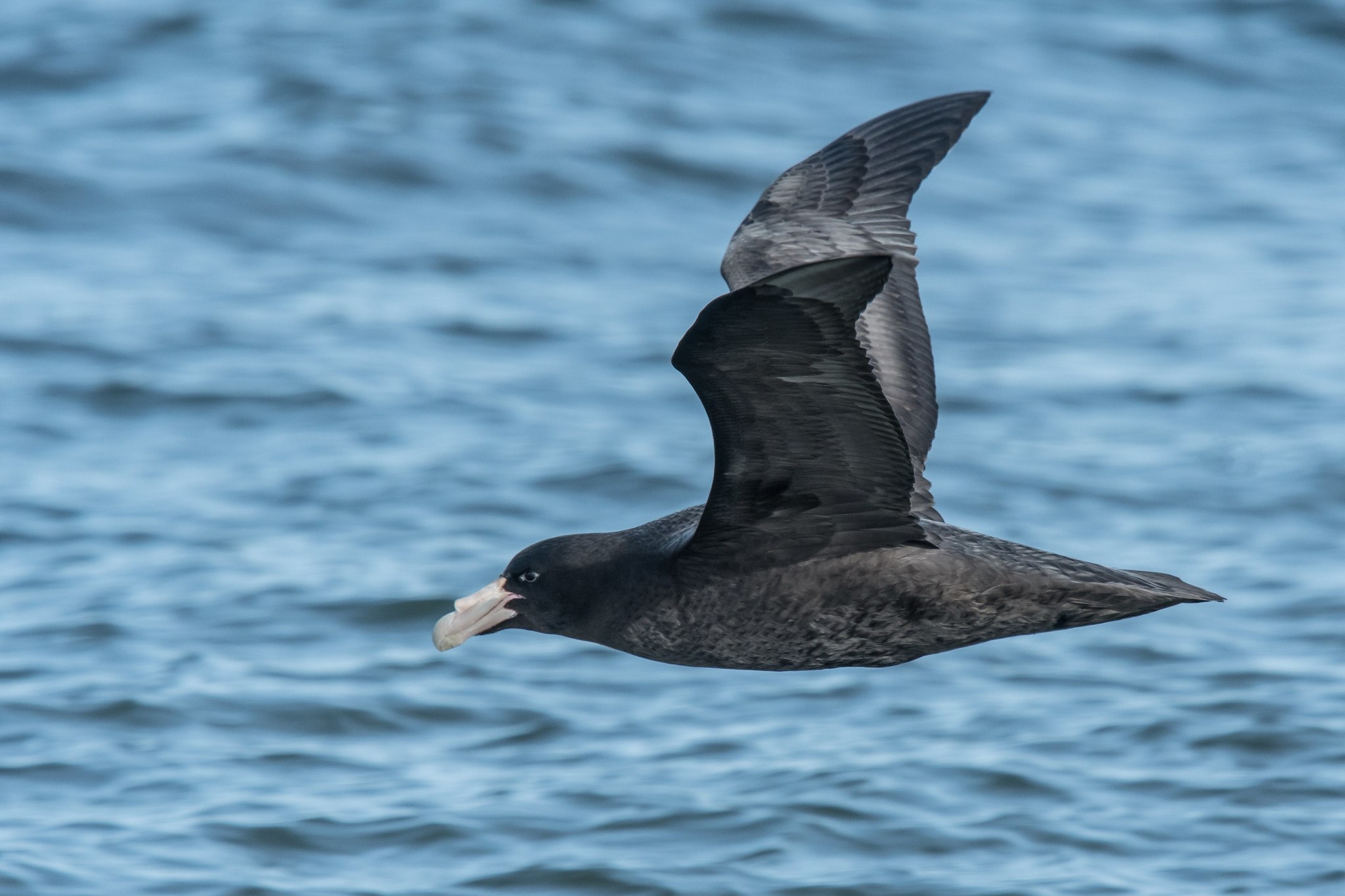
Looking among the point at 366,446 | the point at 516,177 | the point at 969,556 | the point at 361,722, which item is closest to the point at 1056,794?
the point at 969,556

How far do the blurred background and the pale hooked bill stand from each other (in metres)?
1.23

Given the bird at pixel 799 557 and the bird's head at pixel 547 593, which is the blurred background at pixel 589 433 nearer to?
the bird's head at pixel 547 593

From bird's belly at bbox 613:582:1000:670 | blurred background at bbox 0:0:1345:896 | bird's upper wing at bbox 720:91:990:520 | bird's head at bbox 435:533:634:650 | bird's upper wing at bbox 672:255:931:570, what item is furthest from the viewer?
→ blurred background at bbox 0:0:1345:896

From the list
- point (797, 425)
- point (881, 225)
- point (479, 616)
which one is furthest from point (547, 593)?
point (881, 225)

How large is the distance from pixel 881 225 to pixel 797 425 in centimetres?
211

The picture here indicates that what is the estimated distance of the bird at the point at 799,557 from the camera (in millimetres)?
5672

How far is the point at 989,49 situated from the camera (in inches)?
717

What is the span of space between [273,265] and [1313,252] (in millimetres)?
8033

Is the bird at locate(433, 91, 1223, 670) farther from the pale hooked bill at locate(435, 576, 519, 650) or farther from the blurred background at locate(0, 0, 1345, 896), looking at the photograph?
the blurred background at locate(0, 0, 1345, 896)

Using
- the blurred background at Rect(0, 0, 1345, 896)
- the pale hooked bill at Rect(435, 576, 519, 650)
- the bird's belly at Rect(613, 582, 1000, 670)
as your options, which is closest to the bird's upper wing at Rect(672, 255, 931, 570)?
the bird's belly at Rect(613, 582, 1000, 670)

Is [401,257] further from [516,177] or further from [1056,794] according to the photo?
[1056,794]

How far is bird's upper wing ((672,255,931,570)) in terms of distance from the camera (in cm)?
532

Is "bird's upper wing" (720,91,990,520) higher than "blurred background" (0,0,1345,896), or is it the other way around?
"bird's upper wing" (720,91,990,520)

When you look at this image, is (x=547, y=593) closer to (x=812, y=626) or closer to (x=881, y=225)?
(x=812, y=626)
